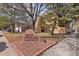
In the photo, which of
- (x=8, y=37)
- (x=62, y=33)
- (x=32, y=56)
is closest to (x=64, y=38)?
(x=62, y=33)

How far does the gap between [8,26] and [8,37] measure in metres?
0.10

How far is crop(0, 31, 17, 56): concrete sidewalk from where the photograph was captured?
5.57 ft

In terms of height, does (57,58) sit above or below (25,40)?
below

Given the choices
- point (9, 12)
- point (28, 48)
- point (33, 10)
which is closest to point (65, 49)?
point (28, 48)

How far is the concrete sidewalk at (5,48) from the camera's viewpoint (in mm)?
1699

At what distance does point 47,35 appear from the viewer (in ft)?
5.64

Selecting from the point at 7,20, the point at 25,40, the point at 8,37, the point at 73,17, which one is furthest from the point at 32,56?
the point at 73,17

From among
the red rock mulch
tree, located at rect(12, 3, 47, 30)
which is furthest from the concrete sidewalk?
tree, located at rect(12, 3, 47, 30)

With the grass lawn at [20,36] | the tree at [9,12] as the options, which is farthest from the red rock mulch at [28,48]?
the tree at [9,12]

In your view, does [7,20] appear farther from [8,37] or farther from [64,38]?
[64,38]

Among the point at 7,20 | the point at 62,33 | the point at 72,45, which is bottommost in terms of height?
the point at 72,45

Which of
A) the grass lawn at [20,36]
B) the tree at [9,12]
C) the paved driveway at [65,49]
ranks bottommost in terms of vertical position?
the paved driveway at [65,49]

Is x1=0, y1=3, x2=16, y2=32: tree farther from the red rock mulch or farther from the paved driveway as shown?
the paved driveway

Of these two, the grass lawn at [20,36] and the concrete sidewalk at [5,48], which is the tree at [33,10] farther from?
the concrete sidewalk at [5,48]
